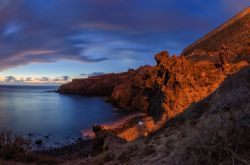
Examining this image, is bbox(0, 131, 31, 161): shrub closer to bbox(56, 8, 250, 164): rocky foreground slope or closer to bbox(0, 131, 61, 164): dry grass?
bbox(0, 131, 61, 164): dry grass

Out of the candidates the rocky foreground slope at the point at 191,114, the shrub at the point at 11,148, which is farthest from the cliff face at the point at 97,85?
the shrub at the point at 11,148

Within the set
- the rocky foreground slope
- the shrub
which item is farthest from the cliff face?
the shrub

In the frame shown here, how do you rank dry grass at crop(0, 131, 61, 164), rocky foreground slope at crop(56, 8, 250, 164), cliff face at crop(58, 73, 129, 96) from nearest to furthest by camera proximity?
rocky foreground slope at crop(56, 8, 250, 164) < dry grass at crop(0, 131, 61, 164) < cliff face at crop(58, 73, 129, 96)

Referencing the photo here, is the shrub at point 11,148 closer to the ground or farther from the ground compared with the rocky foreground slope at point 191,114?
closer to the ground

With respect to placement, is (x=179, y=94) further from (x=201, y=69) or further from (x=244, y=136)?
(x=244, y=136)

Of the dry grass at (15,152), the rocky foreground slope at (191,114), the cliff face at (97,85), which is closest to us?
the rocky foreground slope at (191,114)

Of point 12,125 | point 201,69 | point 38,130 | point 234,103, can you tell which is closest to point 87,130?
point 38,130

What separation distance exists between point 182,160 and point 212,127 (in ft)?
2.76

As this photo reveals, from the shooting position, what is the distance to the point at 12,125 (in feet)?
163

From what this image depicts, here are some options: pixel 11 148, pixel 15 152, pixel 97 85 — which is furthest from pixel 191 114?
pixel 97 85

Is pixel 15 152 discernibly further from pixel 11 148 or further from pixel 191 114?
pixel 191 114

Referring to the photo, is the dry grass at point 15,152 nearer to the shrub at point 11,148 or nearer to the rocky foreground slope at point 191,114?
the shrub at point 11,148

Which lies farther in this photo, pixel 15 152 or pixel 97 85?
pixel 97 85

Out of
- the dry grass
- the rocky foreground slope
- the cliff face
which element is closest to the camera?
the rocky foreground slope
